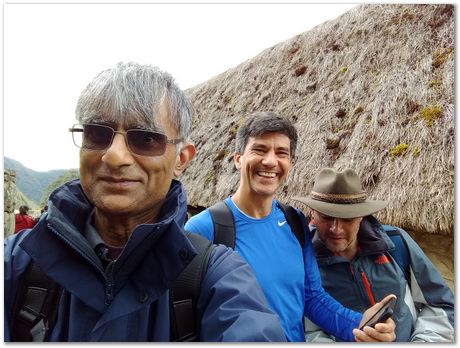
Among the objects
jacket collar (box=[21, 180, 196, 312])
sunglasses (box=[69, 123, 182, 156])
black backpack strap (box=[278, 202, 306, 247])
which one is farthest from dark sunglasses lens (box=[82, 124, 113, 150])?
black backpack strap (box=[278, 202, 306, 247])

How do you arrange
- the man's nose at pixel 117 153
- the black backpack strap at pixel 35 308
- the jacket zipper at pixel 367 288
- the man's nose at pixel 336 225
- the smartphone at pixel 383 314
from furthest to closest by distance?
the man's nose at pixel 336 225
the jacket zipper at pixel 367 288
the smartphone at pixel 383 314
the man's nose at pixel 117 153
the black backpack strap at pixel 35 308

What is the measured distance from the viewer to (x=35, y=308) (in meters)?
0.86

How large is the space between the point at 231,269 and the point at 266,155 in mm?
1023

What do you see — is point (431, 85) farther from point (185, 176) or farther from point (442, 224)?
point (185, 176)

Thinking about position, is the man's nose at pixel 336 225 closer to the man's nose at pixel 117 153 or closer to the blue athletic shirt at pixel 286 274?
the blue athletic shirt at pixel 286 274

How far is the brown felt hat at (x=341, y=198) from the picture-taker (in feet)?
5.97

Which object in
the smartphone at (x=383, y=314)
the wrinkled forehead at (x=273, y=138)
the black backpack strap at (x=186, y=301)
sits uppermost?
the wrinkled forehead at (x=273, y=138)

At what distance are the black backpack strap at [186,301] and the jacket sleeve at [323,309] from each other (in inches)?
39.3

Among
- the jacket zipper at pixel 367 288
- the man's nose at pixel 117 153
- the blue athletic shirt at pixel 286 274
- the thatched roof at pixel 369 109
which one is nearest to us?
the man's nose at pixel 117 153

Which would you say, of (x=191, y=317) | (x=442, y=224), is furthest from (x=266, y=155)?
(x=442, y=224)

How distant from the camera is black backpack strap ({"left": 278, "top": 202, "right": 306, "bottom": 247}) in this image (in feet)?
6.02

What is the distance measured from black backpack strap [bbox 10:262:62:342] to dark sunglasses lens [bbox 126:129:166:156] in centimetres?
42

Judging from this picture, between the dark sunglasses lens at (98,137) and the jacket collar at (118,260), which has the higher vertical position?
the dark sunglasses lens at (98,137)

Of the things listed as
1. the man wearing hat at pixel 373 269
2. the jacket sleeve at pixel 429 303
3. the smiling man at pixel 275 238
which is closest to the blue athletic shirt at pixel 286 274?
the smiling man at pixel 275 238
